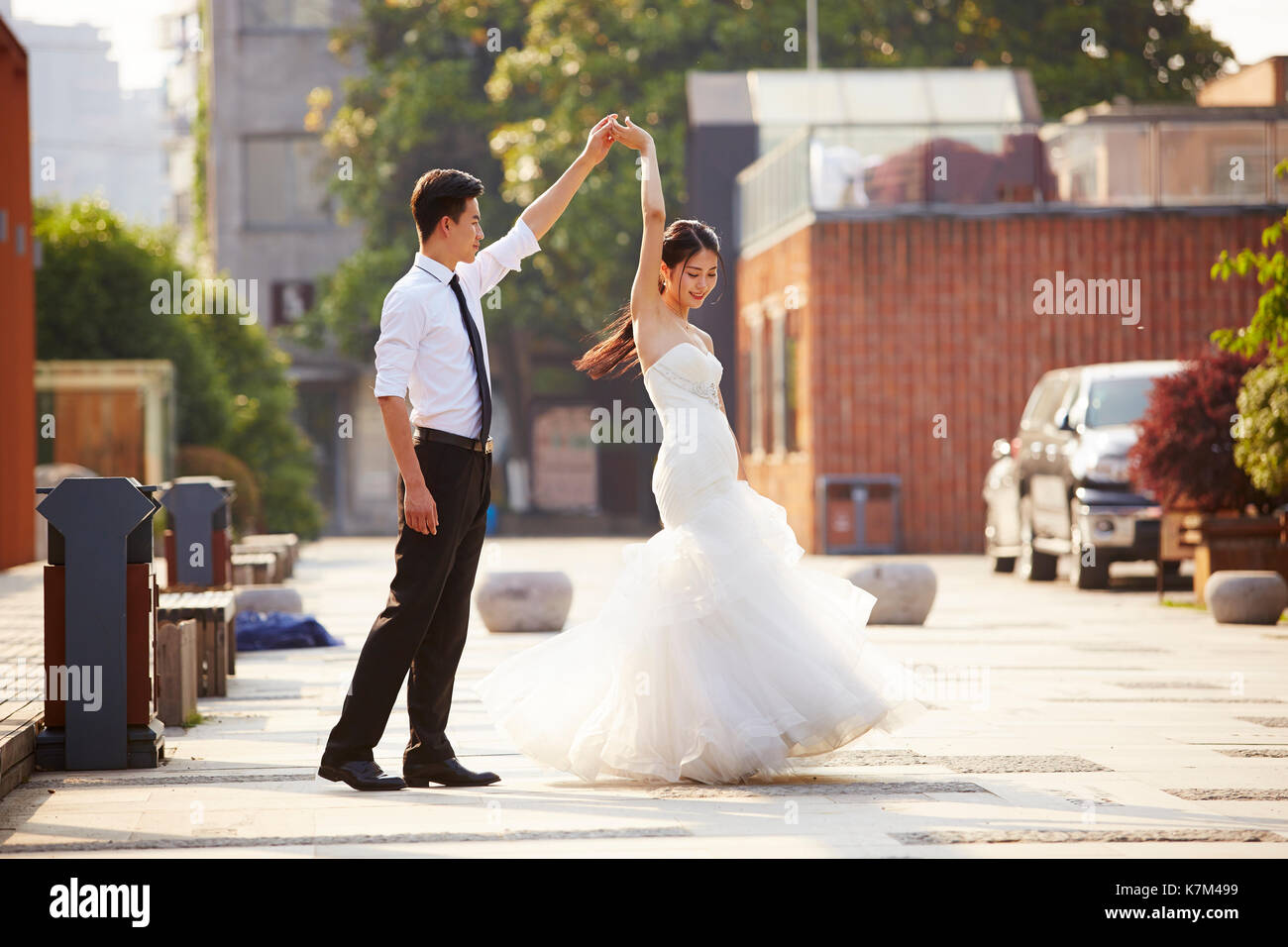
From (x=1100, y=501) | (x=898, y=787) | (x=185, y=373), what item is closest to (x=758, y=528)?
(x=898, y=787)

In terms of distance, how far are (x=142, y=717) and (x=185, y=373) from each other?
63.8 feet

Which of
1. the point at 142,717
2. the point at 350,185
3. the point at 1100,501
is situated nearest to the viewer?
A: the point at 142,717

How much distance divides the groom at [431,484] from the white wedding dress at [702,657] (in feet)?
0.93

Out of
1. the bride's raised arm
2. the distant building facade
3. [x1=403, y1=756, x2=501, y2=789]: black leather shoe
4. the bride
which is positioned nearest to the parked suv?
the bride

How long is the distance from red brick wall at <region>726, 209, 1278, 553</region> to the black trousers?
20762 mm

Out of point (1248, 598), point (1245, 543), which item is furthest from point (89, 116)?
point (1248, 598)

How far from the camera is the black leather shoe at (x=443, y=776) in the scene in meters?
7.19

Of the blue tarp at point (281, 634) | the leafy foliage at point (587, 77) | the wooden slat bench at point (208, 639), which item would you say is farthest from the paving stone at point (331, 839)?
the leafy foliage at point (587, 77)

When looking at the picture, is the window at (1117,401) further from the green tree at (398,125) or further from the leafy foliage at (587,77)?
the green tree at (398,125)

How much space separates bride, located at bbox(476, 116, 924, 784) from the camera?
7.07 metres

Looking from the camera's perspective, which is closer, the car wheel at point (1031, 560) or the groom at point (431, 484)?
the groom at point (431, 484)

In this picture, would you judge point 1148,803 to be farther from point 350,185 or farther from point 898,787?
point 350,185

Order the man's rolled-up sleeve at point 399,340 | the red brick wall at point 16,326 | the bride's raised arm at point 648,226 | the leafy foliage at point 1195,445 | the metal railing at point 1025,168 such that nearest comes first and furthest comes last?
the man's rolled-up sleeve at point 399,340, the bride's raised arm at point 648,226, the leafy foliage at point 1195,445, the red brick wall at point 16,326, the metal railing at point 1025,168
